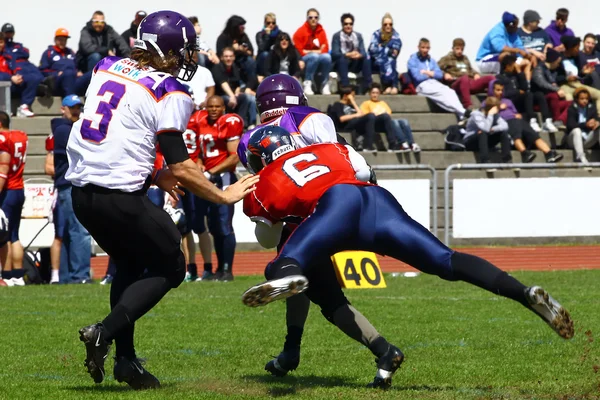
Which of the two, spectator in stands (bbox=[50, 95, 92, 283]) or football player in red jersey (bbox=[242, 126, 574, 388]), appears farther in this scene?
spectator in stands (bbox=[50, 95, 92, 283])

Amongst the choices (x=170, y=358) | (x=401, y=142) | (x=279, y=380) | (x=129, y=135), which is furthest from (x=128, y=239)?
(x=401, y=142)

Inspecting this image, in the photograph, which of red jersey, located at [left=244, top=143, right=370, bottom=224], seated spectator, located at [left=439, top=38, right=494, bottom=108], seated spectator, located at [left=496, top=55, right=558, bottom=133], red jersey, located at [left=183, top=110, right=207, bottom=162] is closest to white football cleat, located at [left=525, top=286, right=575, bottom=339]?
red jersey, located at [left=244, top=143, right=370, bottom=224]

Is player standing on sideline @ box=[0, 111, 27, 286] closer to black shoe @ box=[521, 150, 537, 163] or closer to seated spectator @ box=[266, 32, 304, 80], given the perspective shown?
seated spectator @ box=[266, 32, 304, 80]

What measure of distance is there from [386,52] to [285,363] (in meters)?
13.6

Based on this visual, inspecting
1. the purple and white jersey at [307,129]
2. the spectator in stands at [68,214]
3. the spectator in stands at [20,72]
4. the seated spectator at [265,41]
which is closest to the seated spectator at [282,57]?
the seated spectator at [265,41]

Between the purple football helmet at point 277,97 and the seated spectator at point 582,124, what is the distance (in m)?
12.8

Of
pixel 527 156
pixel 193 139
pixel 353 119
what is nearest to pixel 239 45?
pixel 353 119

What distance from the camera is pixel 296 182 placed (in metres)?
5.15

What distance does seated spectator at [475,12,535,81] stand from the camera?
19.4 m

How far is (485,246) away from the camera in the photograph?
16.1 m

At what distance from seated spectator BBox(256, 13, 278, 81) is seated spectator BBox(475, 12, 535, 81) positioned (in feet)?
13.0

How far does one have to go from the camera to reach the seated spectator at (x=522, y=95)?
19031 millimetres

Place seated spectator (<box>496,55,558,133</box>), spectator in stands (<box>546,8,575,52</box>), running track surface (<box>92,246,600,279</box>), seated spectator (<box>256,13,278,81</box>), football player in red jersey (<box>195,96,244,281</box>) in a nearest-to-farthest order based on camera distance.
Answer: football player in red jersey (<box>195,96,244,281</box>) < running track surface (<box>92,246,600,279</box>) < seated spectator (<box>256,13,278,81</box>) < seated spectator (<box>496,55,558,133</box>) < spectator in stands (<box>546,8,575,52</box>)

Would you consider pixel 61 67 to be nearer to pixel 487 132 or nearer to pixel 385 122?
pixel 385 122
